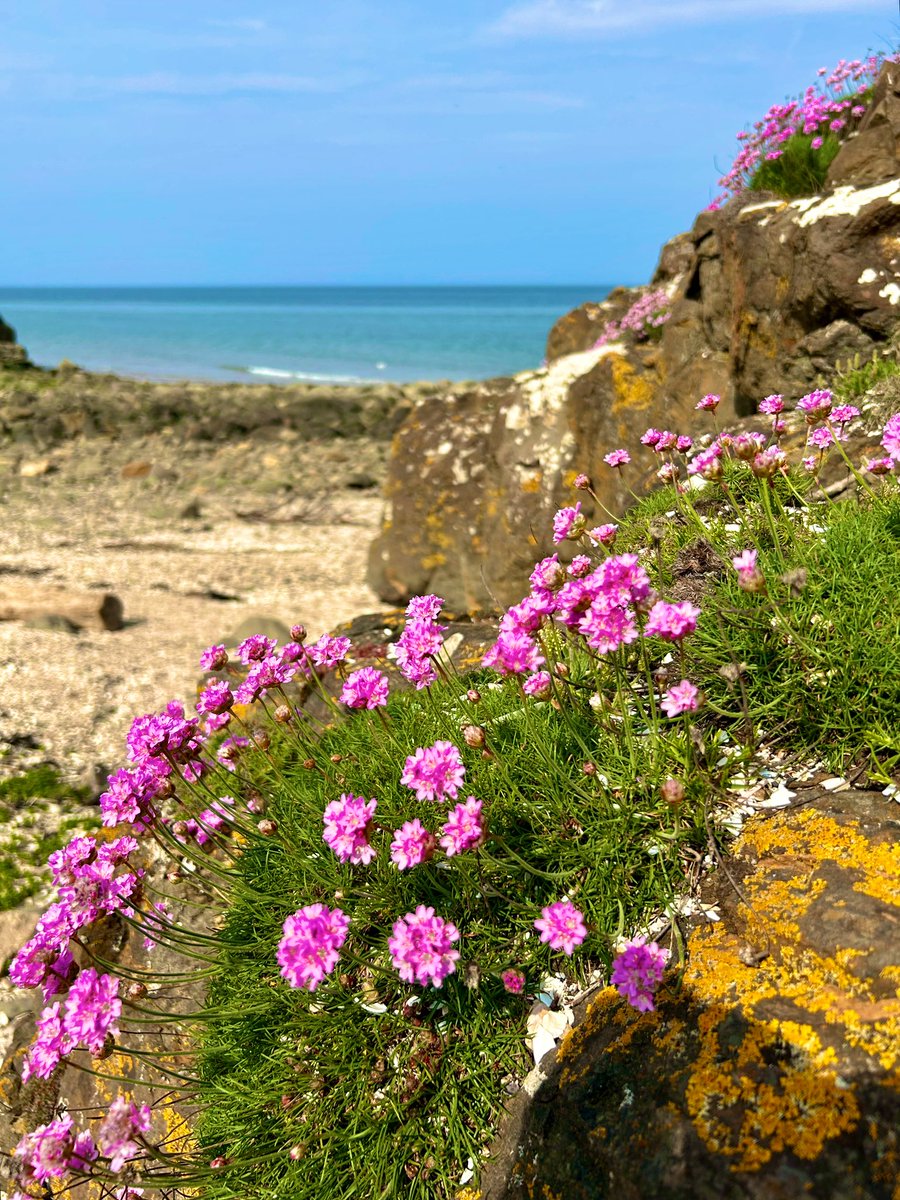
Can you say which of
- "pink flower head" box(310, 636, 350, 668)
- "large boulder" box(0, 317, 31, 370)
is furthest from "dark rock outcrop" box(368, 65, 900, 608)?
"large boulder" box(0, 317, 31, 370)

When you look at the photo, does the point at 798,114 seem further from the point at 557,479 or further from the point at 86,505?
the point at 86,505

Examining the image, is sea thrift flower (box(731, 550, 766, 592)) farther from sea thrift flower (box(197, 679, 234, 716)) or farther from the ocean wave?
the ocean wave

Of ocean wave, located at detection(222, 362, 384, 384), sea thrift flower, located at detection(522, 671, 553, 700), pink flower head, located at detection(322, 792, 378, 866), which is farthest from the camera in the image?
ocean wave, located at detection(222, 362, 384, 384)

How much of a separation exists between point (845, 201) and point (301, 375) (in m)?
55.2

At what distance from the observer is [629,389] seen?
28.1 ft

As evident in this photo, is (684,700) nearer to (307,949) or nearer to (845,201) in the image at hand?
(307,949)

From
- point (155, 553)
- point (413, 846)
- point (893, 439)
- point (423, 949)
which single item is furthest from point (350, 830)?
point (155, 553)

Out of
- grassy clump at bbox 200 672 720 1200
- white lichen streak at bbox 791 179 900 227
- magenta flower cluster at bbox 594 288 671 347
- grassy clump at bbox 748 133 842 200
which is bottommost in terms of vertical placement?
grassy clump at bbox 200 672 720 1200

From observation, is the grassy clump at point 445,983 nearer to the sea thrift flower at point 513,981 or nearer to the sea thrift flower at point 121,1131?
the sea thrift flower at point 513,981

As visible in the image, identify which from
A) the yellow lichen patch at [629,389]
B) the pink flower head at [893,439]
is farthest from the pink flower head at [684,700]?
the yellow lichen patch at [629,389]

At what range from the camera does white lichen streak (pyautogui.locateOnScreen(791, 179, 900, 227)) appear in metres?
6.07

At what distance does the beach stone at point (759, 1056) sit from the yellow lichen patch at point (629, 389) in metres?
6.21

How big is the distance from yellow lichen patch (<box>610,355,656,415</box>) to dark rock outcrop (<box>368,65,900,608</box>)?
14 mm

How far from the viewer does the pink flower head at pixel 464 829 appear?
2.45 m
